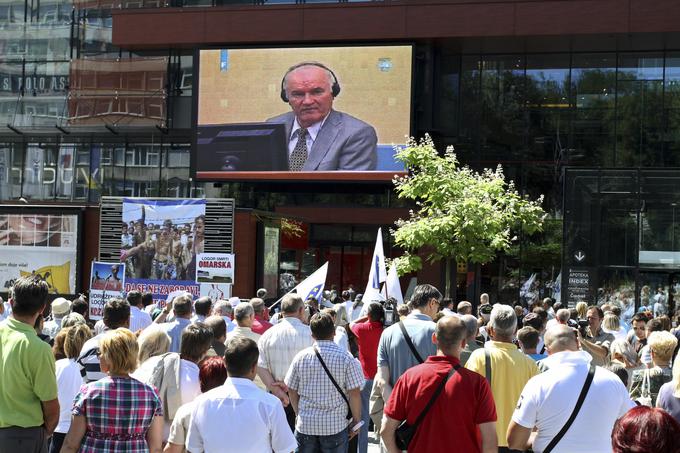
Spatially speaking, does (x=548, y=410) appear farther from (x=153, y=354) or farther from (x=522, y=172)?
(x=522, y=172)

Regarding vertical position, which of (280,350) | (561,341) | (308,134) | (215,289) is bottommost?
(215,289)

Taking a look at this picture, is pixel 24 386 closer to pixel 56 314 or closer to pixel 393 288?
pixel 56 314

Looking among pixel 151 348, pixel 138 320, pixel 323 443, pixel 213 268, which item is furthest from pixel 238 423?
pixel 213 268

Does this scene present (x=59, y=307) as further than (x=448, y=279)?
No

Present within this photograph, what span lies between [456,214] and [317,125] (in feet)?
32.6

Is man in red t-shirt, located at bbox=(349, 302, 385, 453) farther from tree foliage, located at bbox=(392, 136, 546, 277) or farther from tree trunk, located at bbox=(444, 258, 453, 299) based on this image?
tree trunk, located at bbox=(444, 258, 453, 299)

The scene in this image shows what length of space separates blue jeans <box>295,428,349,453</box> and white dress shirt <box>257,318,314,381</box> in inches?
47.8

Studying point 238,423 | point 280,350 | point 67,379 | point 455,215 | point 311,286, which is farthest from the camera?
point 455,215

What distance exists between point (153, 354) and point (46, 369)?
1.10 m

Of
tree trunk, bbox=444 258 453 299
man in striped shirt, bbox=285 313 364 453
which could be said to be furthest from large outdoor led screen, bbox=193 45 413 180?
man in striped shirt, bbox=285 313 364 453

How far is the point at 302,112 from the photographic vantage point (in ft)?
124

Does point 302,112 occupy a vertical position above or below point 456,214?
above

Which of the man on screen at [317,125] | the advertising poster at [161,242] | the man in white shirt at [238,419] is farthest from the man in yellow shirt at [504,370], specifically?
the man on screen at [317,125]

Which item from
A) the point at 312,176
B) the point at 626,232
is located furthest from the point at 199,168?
the point at 626,232
